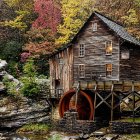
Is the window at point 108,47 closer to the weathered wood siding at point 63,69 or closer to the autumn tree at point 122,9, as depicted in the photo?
the weathered wood siding at point 63,69

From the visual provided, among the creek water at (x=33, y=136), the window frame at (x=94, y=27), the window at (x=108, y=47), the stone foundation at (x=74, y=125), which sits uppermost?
the window frame at (x=94, y=27)

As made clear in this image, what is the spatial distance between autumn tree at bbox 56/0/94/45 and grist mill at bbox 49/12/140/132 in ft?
18.7

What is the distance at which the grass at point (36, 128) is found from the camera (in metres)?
34.9

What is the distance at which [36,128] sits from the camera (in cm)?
3541

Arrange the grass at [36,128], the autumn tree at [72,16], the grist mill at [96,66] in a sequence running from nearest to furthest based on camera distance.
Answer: the grass at [36,128]
the grist mill at [96,66]
the autumn tree at [72,16]

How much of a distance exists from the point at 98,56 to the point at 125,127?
34.1 feet

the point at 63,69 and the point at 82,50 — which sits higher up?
the point at 82,50

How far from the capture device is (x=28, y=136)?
32938 millimetres

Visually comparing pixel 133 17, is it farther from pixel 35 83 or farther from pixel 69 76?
pixel 35 83

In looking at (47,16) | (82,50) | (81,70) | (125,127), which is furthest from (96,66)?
(47,16)

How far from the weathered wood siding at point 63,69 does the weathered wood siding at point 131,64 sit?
570 cm

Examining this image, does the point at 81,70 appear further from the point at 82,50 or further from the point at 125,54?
the point at 125,54

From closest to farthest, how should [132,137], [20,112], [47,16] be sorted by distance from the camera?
[132,137] → [20,112] → [47,16]

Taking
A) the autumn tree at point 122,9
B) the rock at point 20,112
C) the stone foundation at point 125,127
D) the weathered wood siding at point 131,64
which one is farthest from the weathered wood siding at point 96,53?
the autumn tree at point 122,9
